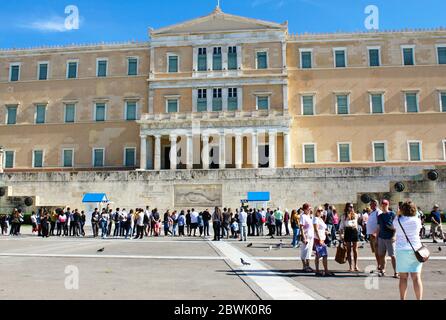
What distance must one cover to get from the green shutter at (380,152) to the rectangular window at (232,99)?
13.8 metres

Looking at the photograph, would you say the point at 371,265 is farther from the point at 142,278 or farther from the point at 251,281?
the point at 142,278

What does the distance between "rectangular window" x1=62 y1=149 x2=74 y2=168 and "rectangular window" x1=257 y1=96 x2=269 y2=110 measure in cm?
1977

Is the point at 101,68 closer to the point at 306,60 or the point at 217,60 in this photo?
the point at 217,60

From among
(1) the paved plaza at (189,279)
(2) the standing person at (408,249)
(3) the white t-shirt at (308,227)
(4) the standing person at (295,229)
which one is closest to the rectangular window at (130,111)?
(4) the standing person at (295,229)

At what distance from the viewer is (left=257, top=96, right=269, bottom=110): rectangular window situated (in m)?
42.5

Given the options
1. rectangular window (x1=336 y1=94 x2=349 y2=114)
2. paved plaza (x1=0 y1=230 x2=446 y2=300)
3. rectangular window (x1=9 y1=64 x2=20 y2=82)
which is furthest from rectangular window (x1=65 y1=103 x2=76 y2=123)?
paved plaza (x1=0 y1=230 x2=446 y2=300)

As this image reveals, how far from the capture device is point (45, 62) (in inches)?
1870

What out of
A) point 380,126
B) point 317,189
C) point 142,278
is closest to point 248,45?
point 380,126

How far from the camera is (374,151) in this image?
42.0m

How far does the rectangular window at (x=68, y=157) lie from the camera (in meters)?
45.8

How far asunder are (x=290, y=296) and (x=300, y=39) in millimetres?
39663

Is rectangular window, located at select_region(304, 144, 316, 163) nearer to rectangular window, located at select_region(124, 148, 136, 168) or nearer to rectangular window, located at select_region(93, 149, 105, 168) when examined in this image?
rectangular window, located at select_region(124, 148, 136, 168)

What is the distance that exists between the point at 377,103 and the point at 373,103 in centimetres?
38

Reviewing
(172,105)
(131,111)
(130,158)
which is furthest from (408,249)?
(131,111)
